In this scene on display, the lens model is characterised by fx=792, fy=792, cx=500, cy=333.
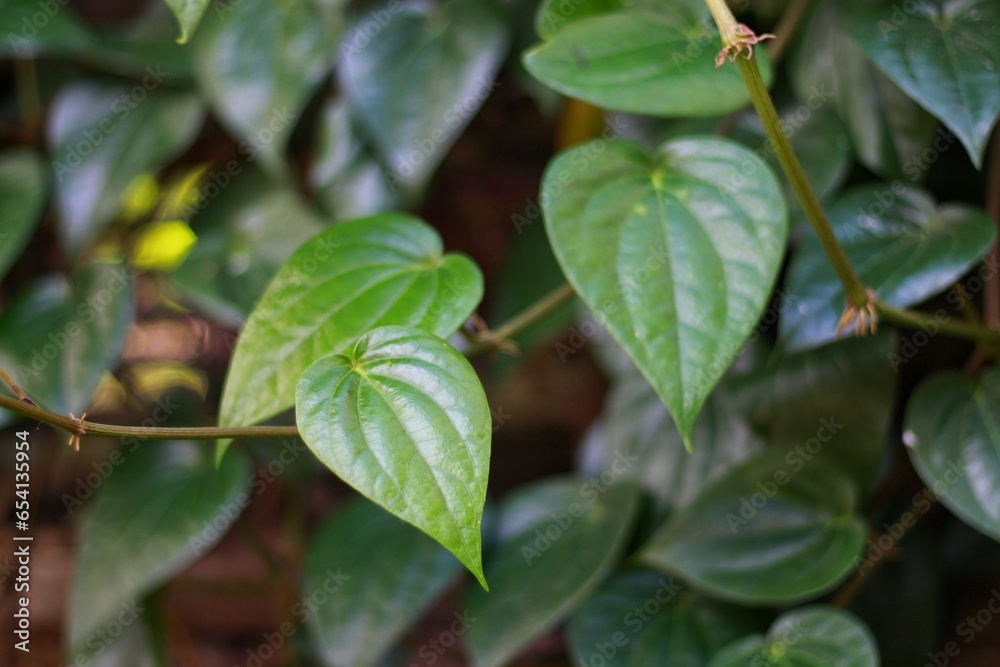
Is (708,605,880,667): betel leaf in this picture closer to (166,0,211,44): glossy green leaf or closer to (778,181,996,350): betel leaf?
(778,181,996,350): betel leaf

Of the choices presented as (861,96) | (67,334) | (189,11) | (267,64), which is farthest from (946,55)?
(67,334)

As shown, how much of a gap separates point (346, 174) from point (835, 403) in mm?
611

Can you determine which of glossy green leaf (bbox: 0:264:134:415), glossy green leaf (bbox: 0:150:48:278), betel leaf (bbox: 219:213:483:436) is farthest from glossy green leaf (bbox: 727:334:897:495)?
glossy green leaf (bbox: 0:150:48:278)

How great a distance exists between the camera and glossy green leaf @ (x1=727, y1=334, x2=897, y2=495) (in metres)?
0.76

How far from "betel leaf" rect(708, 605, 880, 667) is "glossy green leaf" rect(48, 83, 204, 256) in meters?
0.84

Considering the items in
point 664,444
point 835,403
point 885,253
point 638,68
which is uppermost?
point 638,68

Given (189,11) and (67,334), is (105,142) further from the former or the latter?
(189,11)

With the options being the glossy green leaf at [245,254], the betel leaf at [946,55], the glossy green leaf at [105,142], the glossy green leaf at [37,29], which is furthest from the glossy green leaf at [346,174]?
the betel leaf at [946,55]

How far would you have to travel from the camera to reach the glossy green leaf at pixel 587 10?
26.1 inches

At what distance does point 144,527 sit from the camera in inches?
34.8

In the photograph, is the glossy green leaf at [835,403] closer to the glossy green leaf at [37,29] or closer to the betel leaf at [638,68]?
the betel leaf at [638,68]

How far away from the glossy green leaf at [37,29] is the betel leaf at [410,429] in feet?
2.37

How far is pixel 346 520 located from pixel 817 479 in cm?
51

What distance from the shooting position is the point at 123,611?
3.22 feet
